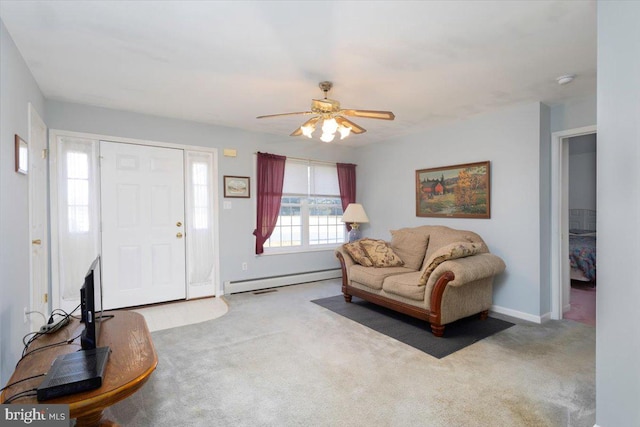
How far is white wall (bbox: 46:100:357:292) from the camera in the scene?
364 cm

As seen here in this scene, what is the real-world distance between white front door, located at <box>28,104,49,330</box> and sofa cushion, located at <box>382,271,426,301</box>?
3.31 metres

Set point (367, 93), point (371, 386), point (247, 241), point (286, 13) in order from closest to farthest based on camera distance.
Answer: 1. point (286, 13)
2. point (371, 386)
3. point (367, 93)
4. point (247, 241)

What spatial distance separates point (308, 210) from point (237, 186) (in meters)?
1.33

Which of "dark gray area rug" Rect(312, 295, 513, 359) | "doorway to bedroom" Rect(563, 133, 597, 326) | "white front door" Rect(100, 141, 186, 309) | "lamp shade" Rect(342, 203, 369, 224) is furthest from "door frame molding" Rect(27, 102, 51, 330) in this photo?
"doorway to bedroom" Rect(563, 133, 597, 326)

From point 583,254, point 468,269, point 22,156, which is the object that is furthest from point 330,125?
point 583,254

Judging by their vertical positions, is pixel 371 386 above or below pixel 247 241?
below

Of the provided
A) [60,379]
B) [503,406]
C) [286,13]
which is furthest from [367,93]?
[60,379]

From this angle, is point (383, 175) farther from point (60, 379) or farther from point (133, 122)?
point (60, 379)

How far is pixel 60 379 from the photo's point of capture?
1.13m

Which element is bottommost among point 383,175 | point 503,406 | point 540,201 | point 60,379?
point 503,406

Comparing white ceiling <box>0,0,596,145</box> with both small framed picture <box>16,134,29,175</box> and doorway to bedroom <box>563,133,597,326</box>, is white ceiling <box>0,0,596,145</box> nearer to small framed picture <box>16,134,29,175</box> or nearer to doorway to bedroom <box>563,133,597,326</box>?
small framed picture <box>16,134,29,175</box>

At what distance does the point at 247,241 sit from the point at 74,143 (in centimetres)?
240

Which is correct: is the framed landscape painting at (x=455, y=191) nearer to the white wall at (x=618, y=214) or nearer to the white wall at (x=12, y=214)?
→ the white wall at (x=618, y=214)

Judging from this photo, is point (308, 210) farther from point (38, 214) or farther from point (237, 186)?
point (38, 214)
